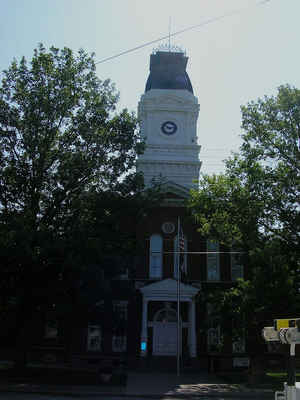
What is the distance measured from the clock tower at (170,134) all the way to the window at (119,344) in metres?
20.0

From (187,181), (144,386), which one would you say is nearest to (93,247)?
(144,386)

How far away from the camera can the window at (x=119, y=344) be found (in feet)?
95.8

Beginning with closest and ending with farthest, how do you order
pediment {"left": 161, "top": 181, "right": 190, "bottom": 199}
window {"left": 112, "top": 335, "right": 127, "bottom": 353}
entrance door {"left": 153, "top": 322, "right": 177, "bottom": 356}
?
1. entrance door {"left": 153, "top": 322, "right": 177, "bottom": 356}
2. window {"left": 112, "top": 335, "right": 127, "bottom": 353}
3. pediment {"left": 161, "top": 181, "right": 190, "bottom": 199}

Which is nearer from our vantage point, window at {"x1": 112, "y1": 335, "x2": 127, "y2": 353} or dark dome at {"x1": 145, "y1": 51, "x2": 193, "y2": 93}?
window at {"x1": 112, "y1": 335, "x2": 127, "y2": 353}

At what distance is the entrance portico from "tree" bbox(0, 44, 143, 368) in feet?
27.6

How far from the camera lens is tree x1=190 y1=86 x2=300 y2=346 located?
20266 mm

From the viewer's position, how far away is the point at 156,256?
102 ft

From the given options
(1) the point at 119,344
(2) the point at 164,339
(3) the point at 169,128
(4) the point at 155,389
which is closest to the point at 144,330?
(2) the point at 164,339

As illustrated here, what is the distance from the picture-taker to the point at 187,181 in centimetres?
4612

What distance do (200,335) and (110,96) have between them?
16.1m

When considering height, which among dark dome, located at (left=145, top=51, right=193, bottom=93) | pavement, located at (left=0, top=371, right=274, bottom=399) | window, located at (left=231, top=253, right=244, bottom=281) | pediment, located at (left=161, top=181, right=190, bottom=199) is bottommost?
pavement, located at (left=0, top=371, right=274, bottom=399)

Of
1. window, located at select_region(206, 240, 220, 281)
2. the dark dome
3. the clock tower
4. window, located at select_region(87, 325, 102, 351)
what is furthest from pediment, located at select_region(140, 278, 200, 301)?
the dark dome

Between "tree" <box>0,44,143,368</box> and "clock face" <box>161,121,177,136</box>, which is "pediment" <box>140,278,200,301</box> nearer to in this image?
"tree" <box>0,44,143,368</box>

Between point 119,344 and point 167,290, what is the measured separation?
16.1ft
